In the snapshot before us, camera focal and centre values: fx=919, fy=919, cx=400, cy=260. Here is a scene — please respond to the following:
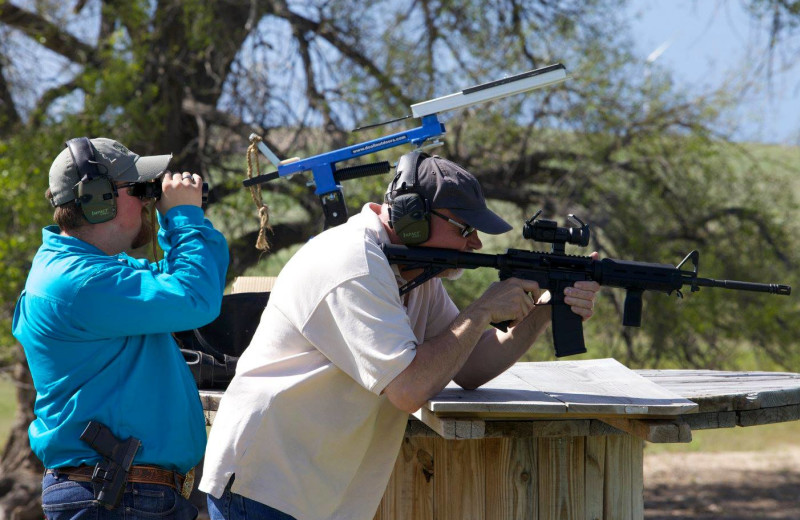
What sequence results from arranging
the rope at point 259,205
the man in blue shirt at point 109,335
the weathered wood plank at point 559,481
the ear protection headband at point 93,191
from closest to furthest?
the man in blue shirt at point 109,335
the ear protection headband at point 93,191
the weathered wood plank at point 559,481
the rope at point 259,205

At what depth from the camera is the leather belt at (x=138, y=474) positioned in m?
2.71

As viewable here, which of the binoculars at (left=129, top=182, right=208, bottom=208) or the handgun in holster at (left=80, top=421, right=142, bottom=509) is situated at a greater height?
the binoculars at (left=129, top=182, right=208, bottom=208)

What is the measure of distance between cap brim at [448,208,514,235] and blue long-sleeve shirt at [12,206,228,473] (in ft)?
2.64

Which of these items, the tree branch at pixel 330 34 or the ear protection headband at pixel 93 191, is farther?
the tree branch at pixel 330 34

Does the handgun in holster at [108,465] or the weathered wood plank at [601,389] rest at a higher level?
the weathered wood plank at [601,389]

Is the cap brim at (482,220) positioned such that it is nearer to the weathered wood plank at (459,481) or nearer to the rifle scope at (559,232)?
the rifle scope at (559,232)

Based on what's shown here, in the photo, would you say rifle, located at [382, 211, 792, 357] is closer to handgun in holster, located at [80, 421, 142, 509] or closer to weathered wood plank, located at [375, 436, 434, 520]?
weathered wood plank, located at [375, 436, 434, 520]

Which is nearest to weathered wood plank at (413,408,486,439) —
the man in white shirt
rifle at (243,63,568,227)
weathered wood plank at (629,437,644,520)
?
the man in white shirt

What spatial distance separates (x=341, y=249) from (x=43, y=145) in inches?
238

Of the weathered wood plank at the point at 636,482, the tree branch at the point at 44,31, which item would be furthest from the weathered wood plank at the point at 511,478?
the tree branch at the point at 44,31

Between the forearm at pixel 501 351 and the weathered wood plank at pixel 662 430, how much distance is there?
498 mm

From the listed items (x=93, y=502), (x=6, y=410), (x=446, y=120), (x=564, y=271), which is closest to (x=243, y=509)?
(x=93, y=502)

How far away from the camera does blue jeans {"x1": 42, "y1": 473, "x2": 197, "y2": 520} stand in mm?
2693

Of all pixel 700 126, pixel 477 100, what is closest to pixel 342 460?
pixel 477 100
